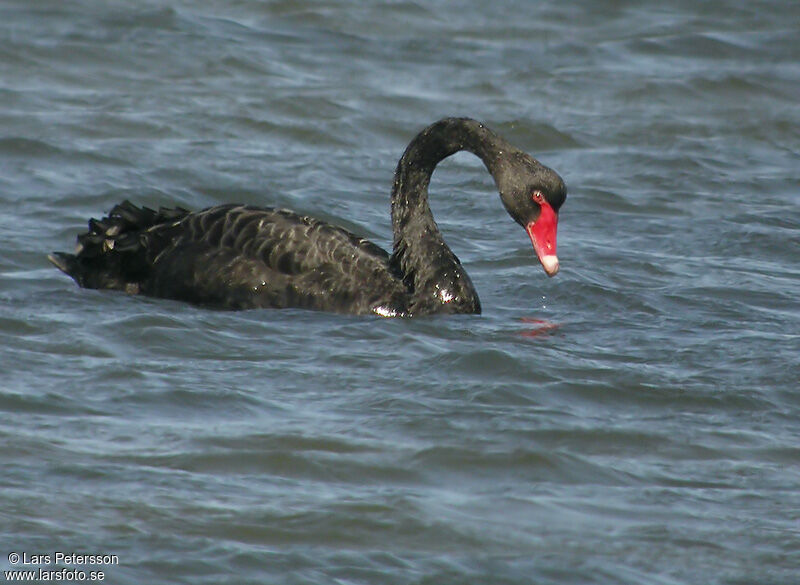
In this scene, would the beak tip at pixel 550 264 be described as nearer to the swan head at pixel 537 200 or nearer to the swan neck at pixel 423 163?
the swan head at pixel 537 200

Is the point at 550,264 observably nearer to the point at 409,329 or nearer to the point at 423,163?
the point at 409,329

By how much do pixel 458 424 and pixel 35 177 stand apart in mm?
4858

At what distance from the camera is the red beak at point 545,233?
26.5 feet

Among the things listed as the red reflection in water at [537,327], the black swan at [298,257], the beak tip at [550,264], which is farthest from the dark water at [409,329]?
the beak tip at [550,264]

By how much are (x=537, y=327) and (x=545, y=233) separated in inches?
17.9

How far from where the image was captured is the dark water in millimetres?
5352

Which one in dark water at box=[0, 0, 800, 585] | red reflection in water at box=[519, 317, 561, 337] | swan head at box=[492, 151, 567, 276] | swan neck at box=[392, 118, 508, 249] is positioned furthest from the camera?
swan neck at box=[392, 118, 508, 249]

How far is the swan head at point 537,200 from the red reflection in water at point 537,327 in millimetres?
271

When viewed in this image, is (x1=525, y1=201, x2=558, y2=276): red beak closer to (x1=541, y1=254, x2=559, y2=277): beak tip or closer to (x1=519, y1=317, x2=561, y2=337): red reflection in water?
(x1=541, y1=254, x2=559, y2=277): beak tip

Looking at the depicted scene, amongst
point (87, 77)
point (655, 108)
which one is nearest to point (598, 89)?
point (655, 108)

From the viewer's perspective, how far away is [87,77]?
12875 mm

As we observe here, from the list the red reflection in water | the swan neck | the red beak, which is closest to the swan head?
the red beak

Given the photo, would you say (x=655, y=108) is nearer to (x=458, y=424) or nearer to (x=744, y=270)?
(x=744, y=270)

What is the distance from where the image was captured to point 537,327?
805 centimetres
